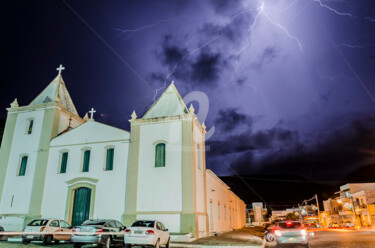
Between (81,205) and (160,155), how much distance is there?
6762 mm

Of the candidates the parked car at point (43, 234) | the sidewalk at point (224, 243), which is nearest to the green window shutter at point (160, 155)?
the sidewalk at point (224, 243)

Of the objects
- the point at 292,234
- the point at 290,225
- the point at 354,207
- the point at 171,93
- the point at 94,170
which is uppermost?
the point at 171,93

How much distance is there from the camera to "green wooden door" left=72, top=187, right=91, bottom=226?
20.1 meters

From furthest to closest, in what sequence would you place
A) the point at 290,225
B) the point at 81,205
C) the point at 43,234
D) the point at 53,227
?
the point at 81,205 < the point at 53,227 < the point at 290,225 < the point at 43,234

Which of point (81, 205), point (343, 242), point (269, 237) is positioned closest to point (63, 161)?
point (81, 205)

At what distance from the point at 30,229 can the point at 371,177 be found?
715ft

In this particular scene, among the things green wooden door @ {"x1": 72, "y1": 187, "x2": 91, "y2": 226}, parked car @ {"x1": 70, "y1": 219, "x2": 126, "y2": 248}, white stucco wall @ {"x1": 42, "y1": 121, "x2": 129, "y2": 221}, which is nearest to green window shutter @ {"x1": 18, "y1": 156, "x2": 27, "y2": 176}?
white stucco wall @ {"x1": 42, "y1": 121, "x2": 129, "y2": 221}

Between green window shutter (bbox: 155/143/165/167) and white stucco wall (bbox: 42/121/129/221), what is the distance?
2.28 metres

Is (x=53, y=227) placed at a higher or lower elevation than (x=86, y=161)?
lower

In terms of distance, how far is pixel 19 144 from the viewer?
2328 cm

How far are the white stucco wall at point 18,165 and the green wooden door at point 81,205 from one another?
390 centimetres

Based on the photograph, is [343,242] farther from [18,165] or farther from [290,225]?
[18,165]

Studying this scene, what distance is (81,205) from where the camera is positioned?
801 inches

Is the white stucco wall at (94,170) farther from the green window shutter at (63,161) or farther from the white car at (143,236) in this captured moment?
the white car at (143,236)
